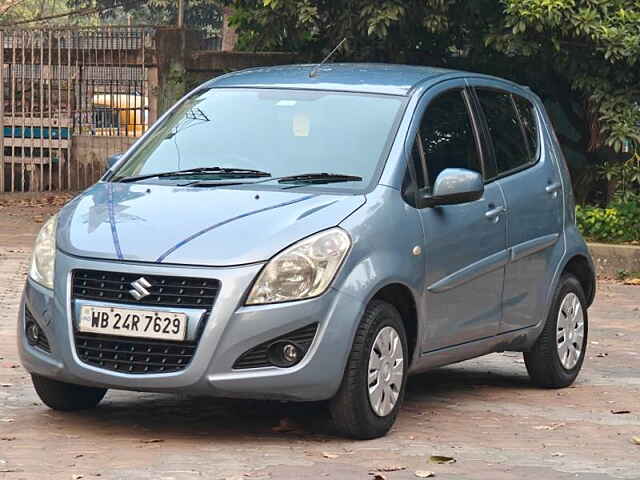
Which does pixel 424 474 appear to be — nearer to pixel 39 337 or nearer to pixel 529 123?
pixel 39 337

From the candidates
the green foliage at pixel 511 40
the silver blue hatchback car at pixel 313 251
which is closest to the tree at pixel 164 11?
the green foliage at pixel 511 40

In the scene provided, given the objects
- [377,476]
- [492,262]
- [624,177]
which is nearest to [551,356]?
[492,262]

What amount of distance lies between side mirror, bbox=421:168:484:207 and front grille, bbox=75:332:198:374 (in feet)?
5.11

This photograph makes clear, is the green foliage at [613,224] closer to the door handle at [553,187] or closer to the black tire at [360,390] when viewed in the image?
the door handle at [553,187]

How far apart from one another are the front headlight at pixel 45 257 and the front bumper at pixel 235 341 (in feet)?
0.41

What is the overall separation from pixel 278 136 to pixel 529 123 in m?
2.07

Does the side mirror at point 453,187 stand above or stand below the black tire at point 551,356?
above

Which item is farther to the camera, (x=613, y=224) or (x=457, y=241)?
(x=613, y=224)

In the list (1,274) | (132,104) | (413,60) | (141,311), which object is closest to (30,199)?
(132,104)

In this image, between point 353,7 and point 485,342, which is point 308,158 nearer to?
point 485,342

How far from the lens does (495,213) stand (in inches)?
340

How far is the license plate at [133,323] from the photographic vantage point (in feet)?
23.2

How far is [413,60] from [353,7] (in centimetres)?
110

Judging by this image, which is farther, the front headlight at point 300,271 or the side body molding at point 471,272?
the side body molding at point 471,272
